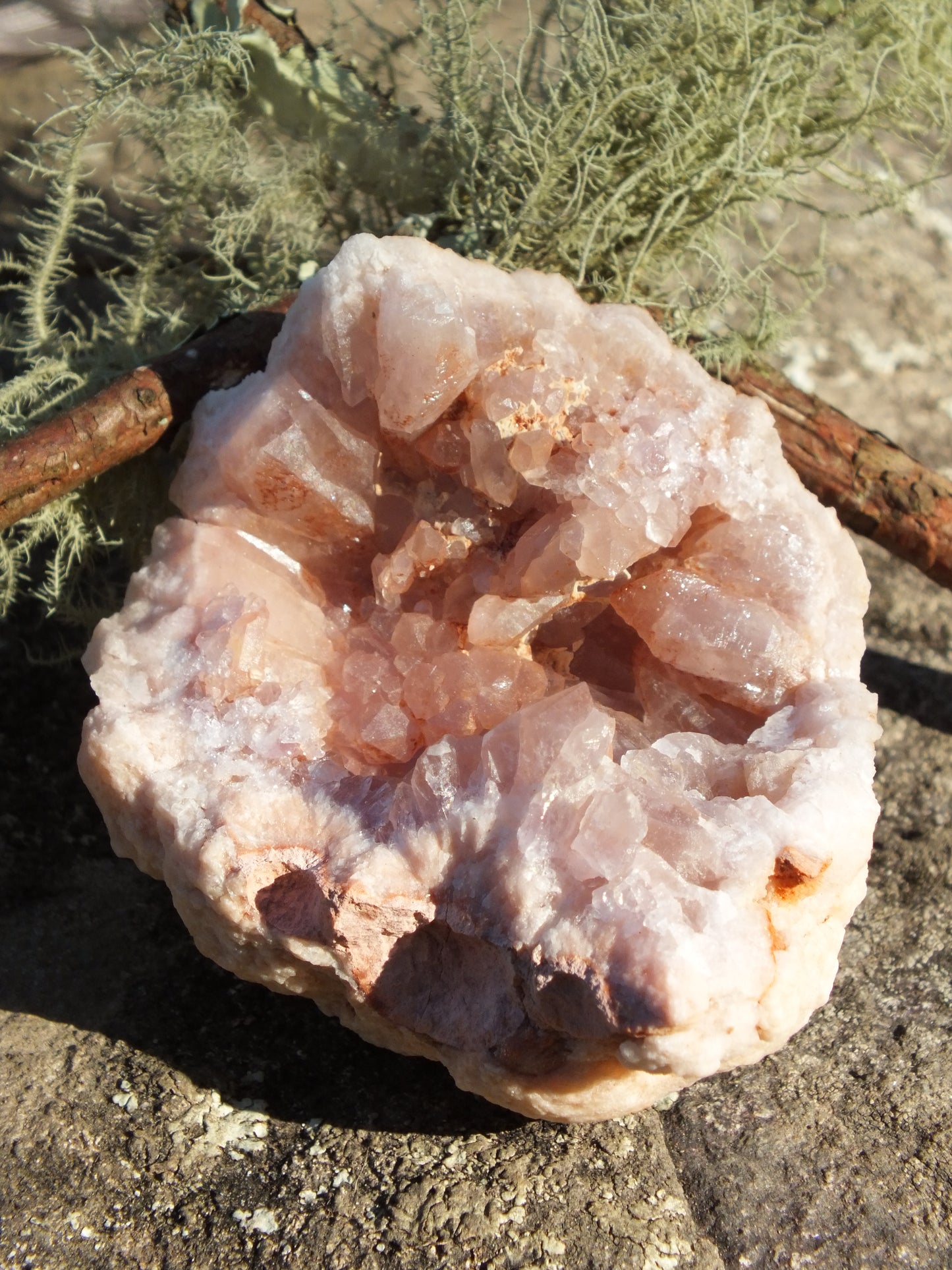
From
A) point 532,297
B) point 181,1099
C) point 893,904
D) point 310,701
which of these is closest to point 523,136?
point 532,297

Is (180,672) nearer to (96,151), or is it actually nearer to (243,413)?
(243,413)

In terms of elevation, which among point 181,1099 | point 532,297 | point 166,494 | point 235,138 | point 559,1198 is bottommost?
point 181,1099

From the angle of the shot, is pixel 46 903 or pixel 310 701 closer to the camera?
pixel 310 701

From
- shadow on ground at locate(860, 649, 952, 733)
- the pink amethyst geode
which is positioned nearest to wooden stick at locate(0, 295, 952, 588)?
the pink amethyst geode

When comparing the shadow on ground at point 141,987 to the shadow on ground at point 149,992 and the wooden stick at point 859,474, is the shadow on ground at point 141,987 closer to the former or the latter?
the shadow on ground at point 149,992

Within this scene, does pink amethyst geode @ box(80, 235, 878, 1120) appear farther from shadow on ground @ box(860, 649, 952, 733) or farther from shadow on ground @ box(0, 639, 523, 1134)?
shadow on ground @ box(860, 649, 952, 733)

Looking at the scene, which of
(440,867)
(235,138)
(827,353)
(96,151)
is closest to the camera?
(440,867)

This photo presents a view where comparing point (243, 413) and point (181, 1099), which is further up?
point (243, 413)
